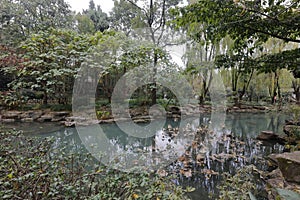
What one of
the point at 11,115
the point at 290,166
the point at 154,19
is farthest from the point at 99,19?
the point at 290,166

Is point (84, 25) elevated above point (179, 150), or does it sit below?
above

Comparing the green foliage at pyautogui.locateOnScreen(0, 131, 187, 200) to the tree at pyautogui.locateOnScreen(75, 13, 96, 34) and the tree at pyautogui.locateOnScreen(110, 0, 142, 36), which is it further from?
the tree at pyautogui.locateOnScreen(75, 13, 96, 34)

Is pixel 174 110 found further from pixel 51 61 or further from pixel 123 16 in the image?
pixel 123 16

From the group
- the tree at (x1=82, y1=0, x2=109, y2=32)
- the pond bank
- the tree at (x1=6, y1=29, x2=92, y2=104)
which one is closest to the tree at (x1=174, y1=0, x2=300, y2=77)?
the pond bank

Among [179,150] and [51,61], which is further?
[51,61]

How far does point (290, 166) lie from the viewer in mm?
1630

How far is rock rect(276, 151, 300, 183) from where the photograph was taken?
159 cm

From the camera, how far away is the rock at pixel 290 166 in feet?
5.21

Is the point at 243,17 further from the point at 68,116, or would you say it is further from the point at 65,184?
the point at 68,116

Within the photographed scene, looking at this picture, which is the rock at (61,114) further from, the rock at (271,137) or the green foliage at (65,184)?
the rock at (271,137)

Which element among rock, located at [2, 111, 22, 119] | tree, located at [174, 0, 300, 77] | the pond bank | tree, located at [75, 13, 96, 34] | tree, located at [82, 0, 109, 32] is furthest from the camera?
tree, located at [82, 0, 109, 32]

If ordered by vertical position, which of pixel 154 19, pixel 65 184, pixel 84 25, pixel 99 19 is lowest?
pixel 65 184

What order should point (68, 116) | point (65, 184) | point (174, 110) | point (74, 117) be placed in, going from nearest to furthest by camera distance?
point (65, 184) → point (74, 117) → point (68, 116) → point (174, 110)

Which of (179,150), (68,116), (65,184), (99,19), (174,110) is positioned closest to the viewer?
(65,184)
